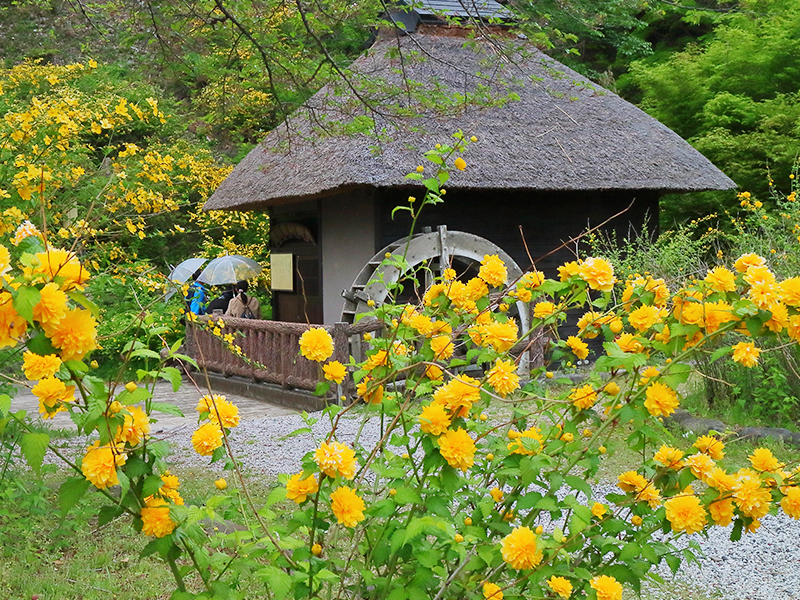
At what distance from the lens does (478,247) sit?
828 cm

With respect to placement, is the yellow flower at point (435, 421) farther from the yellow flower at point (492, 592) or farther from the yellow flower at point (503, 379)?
the yellow flower at point (492, 592)

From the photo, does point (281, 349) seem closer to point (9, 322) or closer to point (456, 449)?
point (456, 449)

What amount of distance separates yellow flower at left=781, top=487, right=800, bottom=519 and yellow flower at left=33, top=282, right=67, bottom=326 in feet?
4.85

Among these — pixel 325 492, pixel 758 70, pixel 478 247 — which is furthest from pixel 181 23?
pixel 758 70

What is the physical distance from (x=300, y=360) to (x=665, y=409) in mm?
6310

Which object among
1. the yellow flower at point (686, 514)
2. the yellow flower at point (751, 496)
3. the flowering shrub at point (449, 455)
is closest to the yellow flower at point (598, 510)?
the flowering shrub at point (449, 455)

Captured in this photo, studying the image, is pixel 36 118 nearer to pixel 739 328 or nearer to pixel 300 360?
pixel 739 328

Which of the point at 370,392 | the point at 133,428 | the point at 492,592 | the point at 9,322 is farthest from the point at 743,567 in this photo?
the point at 9,322

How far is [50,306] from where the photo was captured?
4.10ft

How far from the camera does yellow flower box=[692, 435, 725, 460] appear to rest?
1.83 m

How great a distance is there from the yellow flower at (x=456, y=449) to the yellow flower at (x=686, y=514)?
1.51 ft

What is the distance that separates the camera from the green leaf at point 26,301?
1.21 m

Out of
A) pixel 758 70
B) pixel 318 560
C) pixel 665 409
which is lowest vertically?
pixel 318 560

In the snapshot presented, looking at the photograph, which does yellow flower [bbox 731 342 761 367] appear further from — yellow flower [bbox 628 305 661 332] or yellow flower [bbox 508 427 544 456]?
yellow flower [bbox 508 427 544 456]
